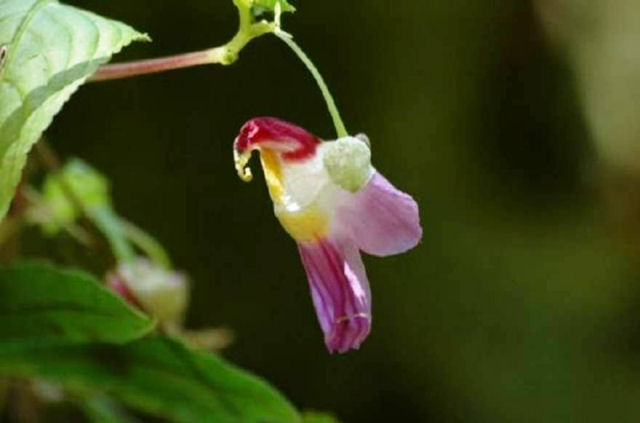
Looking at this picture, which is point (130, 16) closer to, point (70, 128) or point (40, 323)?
point (70, 128)

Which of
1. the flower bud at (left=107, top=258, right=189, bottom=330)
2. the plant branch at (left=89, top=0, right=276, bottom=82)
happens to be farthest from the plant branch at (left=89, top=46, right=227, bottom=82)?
the flower bud at (left=107, top=258, right=189, bottom=330)

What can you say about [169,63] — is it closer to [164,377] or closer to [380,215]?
[380,215]

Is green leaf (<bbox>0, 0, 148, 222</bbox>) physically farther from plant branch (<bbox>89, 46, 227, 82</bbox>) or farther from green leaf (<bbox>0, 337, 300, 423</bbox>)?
green leaf (<bbox>0, 337, 300, 423</bbox>)

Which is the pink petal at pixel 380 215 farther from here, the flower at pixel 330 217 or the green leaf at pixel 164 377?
the green leaf at pixel 164 377

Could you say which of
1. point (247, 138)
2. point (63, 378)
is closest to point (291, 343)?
point (63, 378)

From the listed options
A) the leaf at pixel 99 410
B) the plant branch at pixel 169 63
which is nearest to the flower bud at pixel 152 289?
the leaf at pixel 99 410

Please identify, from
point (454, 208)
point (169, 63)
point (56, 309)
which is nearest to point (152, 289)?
point (56, 309)
